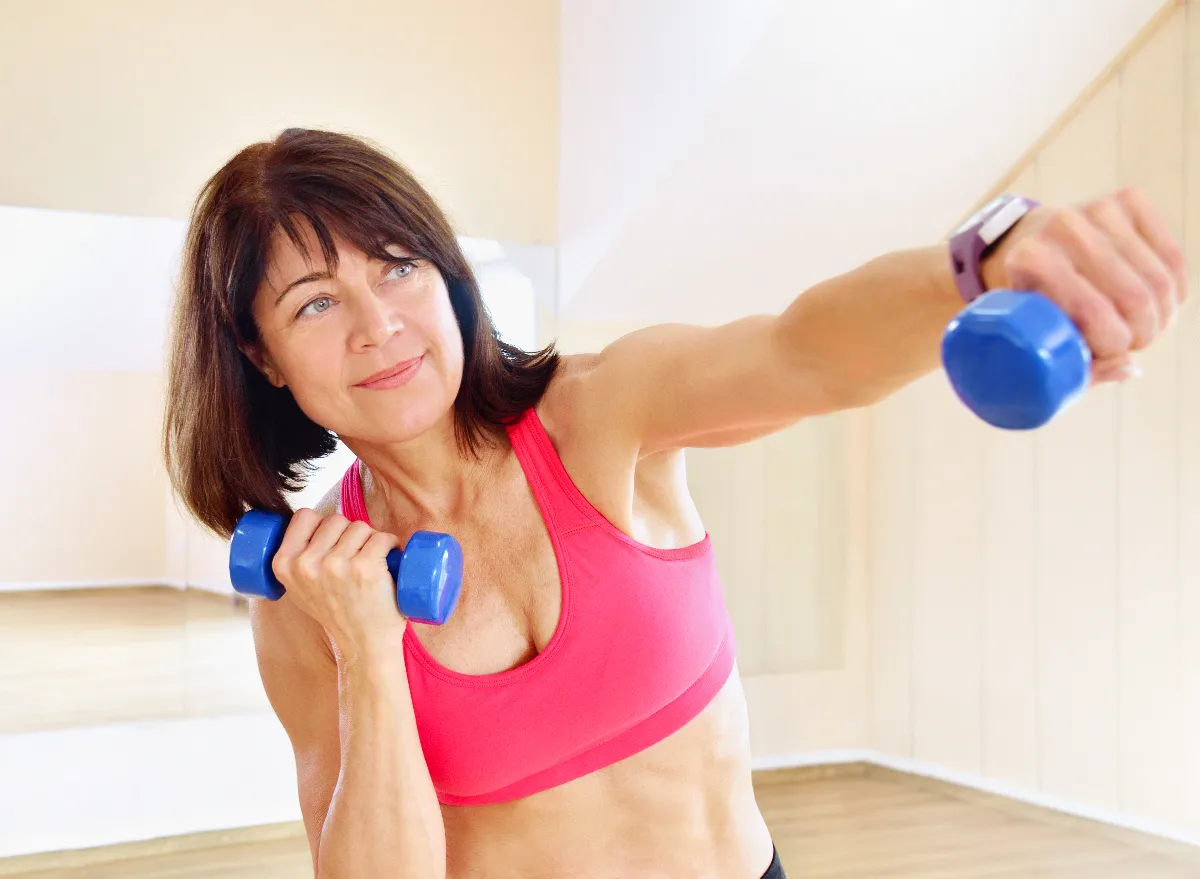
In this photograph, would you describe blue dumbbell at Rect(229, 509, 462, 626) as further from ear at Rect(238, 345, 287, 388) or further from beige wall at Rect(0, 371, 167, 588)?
beige wall at Rect(0, 371, 167, 588)

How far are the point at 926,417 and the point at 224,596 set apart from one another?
7.29ft

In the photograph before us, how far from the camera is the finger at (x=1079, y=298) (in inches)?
21.3

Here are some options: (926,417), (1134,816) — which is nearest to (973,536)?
(926,417)

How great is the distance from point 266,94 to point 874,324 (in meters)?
2.79

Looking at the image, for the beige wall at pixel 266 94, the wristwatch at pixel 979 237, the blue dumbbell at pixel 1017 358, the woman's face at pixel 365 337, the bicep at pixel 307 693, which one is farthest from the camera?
the beige wall at pixel 266 94

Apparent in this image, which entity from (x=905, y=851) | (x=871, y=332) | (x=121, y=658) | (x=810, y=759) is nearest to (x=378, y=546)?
(x=871, y=332)

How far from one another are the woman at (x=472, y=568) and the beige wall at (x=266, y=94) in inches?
79.2

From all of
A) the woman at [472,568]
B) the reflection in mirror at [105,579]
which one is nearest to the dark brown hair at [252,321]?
the woman at [472,568]

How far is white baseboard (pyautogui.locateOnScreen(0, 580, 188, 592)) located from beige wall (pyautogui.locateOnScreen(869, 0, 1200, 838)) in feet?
7.42

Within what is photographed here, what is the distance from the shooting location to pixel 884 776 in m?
3.55

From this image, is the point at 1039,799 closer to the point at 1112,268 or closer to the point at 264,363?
the point at 264,363

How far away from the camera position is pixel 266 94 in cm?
311

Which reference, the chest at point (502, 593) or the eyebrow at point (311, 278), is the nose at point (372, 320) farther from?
the chest at point (502, 593)

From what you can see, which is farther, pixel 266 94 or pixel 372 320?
pixel 266 94
